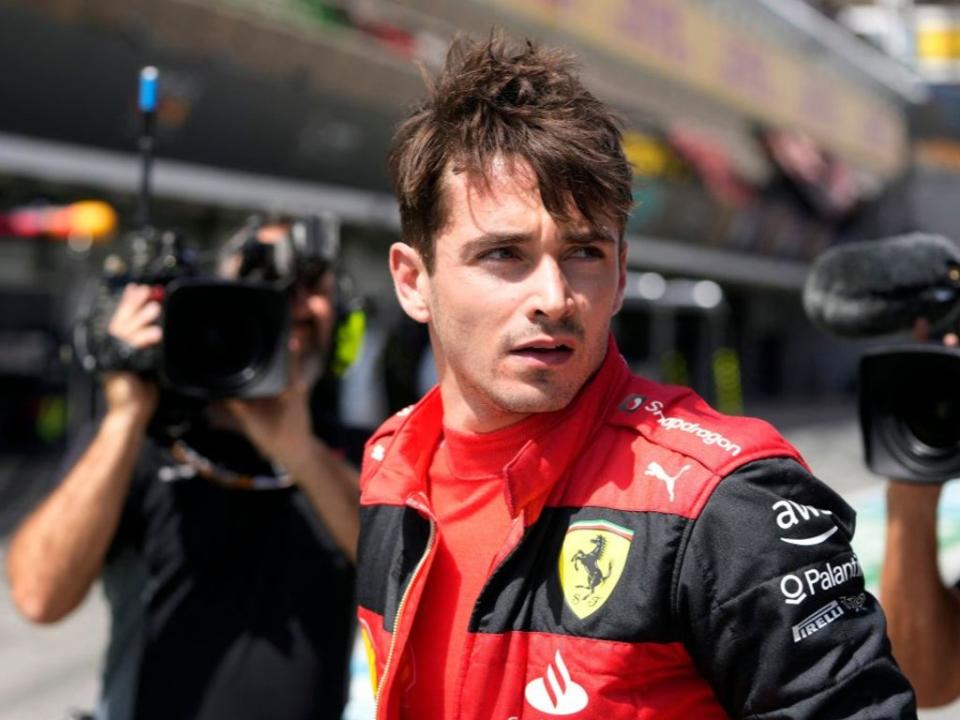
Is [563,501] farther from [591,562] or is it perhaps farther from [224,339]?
[224,339]

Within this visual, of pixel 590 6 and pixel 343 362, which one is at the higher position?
pixel 590 6

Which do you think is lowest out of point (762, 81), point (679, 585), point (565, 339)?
point (679, 585)

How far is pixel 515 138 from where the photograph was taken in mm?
1231

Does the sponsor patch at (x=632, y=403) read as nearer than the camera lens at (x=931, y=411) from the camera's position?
Yes

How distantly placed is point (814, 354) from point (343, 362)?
3156cm

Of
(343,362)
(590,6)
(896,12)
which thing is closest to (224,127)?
(590,6)

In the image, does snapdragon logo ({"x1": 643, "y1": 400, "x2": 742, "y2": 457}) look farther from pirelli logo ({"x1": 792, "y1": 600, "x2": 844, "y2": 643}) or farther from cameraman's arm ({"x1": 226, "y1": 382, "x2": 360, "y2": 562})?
cameraman's arm ({"x1": 226, "y1": 382, "x2": 360, "y2": 562})

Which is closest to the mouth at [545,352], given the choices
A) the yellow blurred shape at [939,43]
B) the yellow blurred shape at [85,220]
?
the yellow blurred shape at [85,220]

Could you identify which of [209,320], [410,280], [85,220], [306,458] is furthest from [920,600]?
[85,220]

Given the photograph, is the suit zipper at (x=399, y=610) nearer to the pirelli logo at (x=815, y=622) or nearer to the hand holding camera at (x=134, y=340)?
the pirelli logo at (x=815, y=622)

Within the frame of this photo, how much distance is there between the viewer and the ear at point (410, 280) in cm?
139

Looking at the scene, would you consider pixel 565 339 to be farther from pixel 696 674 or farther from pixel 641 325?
pixel 641 325

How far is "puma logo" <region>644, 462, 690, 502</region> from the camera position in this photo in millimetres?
1148

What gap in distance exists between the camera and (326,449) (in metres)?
1.98
